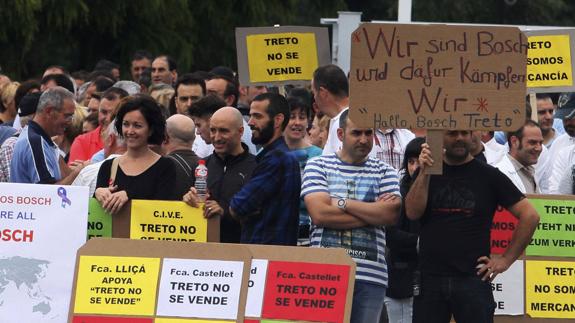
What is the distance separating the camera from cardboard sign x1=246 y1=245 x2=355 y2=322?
9547 millimetres

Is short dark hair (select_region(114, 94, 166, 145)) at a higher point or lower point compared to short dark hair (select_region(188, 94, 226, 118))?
lower

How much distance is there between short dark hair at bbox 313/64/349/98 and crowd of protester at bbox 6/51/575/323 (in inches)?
0.4

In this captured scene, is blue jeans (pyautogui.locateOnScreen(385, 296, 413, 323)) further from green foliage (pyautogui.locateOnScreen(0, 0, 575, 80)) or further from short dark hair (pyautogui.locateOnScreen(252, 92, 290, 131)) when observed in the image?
green foliage (pyautogui.locateOnScreen(0, 0, 575, 80))

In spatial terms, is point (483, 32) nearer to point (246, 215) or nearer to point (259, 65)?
point (246, 215)

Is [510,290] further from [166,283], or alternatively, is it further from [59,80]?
[59,80]

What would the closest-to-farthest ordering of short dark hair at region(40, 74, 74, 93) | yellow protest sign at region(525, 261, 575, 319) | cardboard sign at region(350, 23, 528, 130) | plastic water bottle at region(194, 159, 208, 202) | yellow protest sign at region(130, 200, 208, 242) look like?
cardboard sign at region(350, 23, 528, 130) → plastic water bottle at region(194, 159, 208, 202) → yellow protest sign at region(130, 200, 208, 242) → yellow protest sign at region(525, 261, 575, 319) → short dark hair at region(40, 74, 74, 93)

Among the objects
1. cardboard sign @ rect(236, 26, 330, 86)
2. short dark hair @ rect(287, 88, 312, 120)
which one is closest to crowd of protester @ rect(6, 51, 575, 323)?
short dark hair @ rect(287, 88, 312, 120)

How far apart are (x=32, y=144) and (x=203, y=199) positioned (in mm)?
1670

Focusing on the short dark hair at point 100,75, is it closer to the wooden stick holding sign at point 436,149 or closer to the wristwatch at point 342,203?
the wristwatch at point 342,203

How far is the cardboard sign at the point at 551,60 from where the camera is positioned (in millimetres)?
13703

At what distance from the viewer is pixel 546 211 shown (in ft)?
36.5

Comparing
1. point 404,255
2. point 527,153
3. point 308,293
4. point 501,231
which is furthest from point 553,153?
point 308,293

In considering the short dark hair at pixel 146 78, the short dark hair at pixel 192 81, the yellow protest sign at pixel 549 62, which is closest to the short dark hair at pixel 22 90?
the short dark hair at pixel 192 81

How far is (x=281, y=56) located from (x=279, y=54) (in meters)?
0.03
